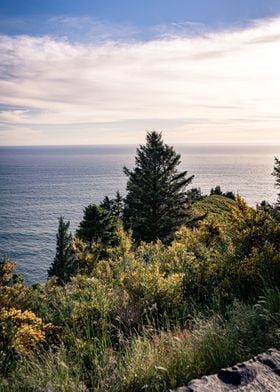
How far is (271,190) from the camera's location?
116750 mm

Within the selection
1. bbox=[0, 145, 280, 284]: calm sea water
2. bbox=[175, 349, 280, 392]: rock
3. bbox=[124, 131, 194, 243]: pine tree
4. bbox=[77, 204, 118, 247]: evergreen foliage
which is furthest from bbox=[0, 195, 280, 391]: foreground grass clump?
bbox=[0, 145, 280, 284]: calm sea water

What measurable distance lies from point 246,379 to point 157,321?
2248mm

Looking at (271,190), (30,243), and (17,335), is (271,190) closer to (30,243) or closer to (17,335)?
(30,243)

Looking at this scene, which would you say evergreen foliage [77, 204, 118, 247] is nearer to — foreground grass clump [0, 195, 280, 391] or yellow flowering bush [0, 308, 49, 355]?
foreground grass clump [0, 195, 280, 391]

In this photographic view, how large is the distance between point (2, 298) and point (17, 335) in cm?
157

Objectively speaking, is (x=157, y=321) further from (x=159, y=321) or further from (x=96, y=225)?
(x=96, y=225)

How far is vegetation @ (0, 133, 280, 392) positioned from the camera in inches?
128

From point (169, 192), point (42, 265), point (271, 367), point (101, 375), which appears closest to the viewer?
point (271, 367)

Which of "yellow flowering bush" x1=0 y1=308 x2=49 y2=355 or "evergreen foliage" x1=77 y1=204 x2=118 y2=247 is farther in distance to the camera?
"evergreen foliage" x1=77 y1=204 x2=118 y2=247

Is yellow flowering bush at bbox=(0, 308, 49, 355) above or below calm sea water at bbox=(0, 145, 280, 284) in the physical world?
above

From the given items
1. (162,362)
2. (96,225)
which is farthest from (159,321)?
(96,225)

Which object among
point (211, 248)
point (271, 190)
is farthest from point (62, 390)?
point (271, 190)

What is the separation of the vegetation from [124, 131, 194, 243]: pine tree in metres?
18.7

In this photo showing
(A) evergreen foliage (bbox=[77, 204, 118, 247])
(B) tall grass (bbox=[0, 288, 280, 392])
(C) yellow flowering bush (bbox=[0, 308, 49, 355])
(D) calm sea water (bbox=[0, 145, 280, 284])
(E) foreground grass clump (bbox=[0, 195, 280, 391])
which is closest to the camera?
(B) tall grass (bbox=[0, 288, 280, 392])
